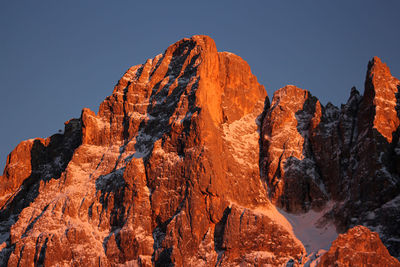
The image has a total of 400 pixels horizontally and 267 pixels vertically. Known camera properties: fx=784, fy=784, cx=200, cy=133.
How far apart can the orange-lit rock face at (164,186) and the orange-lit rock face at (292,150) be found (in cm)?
326

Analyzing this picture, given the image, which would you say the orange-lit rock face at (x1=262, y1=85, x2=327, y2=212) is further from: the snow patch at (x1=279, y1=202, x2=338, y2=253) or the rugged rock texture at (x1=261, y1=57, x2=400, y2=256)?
the snow patch at (x1=279, y1=202, x2=338, y2=253)

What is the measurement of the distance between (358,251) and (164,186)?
36983mm

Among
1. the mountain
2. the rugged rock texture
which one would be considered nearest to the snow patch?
the mountain

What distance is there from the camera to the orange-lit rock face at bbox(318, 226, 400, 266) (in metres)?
115

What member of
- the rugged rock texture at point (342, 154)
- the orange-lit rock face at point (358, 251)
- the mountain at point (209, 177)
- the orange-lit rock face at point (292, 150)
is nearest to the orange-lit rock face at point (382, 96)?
the rugged rock texture at point (342, 154)

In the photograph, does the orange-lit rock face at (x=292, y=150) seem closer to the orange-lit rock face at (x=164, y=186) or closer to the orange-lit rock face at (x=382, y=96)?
the orange-lit rock face at (x=164, y=186)

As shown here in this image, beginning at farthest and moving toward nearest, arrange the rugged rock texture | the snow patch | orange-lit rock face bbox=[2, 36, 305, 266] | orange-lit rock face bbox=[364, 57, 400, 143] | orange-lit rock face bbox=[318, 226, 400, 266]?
orange-lit rock face bbox=[364, 57, 400, 143] → the rugged rock texture → the snow patch → orange-lit rock face bbox=[2, 36, 305, 266] → orange-lit rock face bbox=[318, 226, 400, 266]

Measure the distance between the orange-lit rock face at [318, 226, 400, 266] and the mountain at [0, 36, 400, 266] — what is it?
13.1 inches

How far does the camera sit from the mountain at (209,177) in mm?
129875

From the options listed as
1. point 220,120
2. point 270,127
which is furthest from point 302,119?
point 220,120

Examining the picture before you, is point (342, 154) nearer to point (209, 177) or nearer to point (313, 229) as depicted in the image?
point (313, 229)

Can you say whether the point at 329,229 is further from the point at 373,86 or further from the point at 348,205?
the point at 373,86

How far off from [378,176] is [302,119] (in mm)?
27785

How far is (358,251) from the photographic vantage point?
116562 mm
